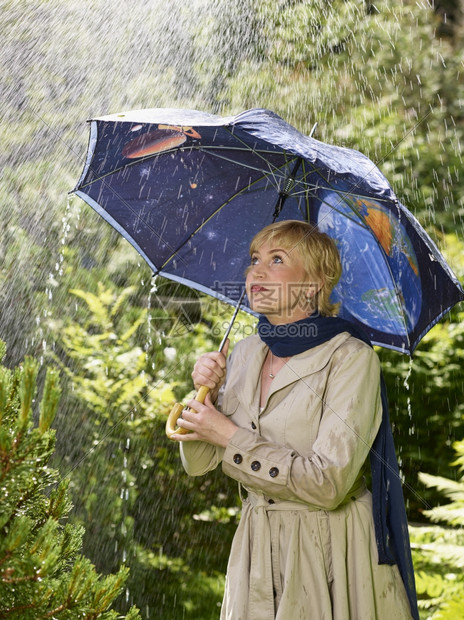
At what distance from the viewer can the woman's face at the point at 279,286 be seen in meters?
2.14

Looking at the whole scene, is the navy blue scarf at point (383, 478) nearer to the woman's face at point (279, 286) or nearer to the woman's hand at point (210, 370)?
the woman's face at point (279, 286)

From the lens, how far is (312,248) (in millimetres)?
2195

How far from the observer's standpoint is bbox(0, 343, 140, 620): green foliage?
1215 mm

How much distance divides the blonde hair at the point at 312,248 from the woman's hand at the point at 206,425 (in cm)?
53

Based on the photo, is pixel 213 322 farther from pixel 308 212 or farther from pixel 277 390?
pixel 277 390

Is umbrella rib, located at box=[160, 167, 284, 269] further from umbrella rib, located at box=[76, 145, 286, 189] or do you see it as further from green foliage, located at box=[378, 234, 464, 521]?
green foliage, located at box=[378, 234, 464, 521]

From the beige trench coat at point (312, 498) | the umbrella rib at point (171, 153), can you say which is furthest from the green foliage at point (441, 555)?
the umbrella rib at point (171, 153)

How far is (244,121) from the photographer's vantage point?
1.86 metres

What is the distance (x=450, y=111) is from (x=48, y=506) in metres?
6.47

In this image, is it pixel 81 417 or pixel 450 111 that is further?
pixel 450 111

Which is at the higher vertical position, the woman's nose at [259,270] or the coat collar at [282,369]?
the woman's nose at [259,270]

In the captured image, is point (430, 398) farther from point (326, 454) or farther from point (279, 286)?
point (326, 454)

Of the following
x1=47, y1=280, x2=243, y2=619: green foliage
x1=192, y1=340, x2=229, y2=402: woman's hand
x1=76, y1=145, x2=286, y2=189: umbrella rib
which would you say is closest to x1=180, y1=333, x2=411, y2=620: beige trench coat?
x1=192, y1=340, x2=229, y2=402: woman's hand

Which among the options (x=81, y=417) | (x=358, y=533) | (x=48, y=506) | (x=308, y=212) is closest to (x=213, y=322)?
(x=81, y=417)
